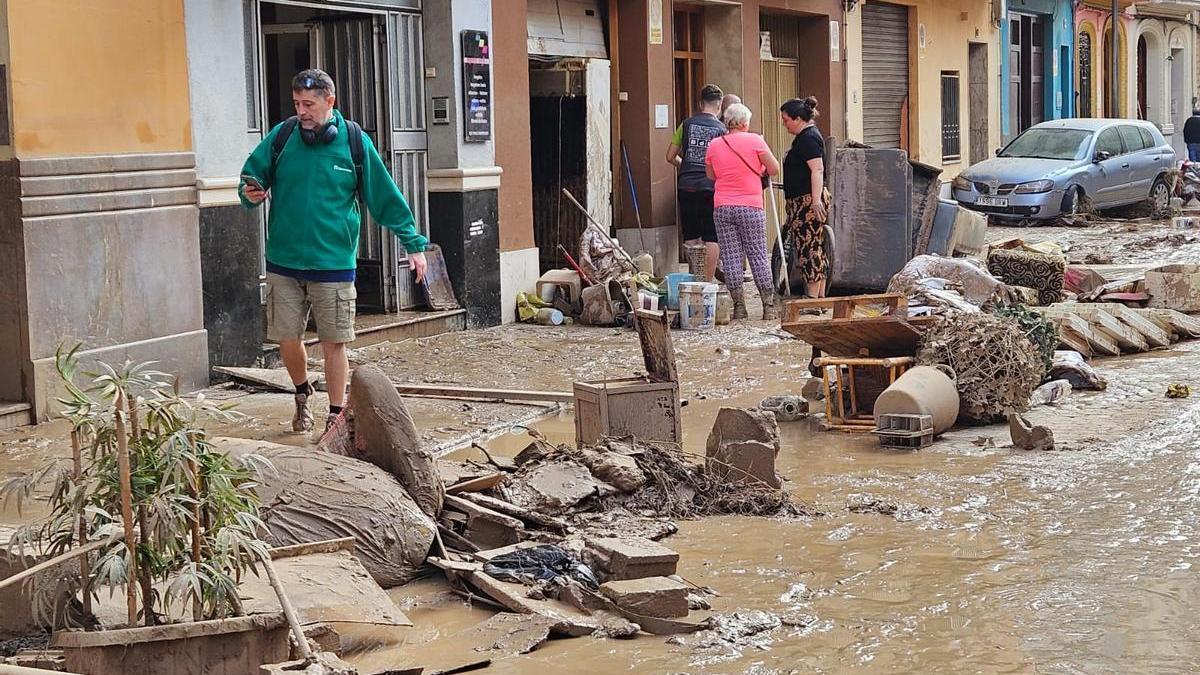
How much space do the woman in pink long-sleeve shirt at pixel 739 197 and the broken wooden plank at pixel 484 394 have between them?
4053mm

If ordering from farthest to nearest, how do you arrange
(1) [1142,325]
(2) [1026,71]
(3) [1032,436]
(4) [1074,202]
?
(2) [1026,71]
(4) [1074,202]
(1) [1142,325]
(3) [1032,436]

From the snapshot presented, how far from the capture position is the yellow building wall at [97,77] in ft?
27.1

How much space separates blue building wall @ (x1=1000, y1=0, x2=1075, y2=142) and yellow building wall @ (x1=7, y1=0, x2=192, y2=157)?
865 inches

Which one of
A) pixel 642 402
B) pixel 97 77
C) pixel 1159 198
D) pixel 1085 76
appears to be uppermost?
pixel 1085 76

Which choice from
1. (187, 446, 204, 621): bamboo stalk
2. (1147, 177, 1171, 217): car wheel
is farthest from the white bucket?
(1147, 177, 1171, 217): car wheel

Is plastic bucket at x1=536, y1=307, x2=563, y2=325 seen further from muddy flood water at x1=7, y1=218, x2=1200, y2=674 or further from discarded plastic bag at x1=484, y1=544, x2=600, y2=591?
discarded plastic bag at x1=484, y1=544, x2=600, y2=591

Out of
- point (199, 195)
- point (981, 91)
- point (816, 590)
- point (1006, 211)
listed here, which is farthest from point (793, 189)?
point (981, 91)

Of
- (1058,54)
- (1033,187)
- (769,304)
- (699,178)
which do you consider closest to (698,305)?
(769,304)

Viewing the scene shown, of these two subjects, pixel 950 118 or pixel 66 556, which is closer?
pixel 66 556

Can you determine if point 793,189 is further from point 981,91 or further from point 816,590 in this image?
point 981,91

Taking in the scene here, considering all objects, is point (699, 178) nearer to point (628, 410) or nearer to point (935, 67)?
point (628, 410)

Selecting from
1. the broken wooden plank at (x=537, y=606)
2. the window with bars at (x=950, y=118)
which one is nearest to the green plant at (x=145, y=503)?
the broken wooden plank at (x=537, y=606)

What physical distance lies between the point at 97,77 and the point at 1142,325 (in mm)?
7438

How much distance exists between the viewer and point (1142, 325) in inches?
455
